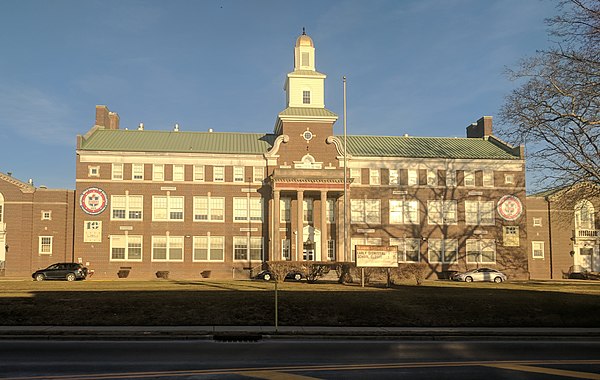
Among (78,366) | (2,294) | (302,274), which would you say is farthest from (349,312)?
(302,274)

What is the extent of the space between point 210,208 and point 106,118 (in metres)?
18.6

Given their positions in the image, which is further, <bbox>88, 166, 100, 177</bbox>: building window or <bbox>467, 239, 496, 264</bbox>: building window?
<bbox>467, 239, 496, 264</bbox>: building window

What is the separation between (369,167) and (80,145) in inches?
1217

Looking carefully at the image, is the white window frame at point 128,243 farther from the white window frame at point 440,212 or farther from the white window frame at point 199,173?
the white window frame at point 440,212

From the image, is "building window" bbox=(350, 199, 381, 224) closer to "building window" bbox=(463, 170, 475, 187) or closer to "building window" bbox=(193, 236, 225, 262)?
"building window" bbox=(463, 170, 475, 187)

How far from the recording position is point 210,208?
206 ft

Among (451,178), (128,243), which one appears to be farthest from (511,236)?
(128,243)

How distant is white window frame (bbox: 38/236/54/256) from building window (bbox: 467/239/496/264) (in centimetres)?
4485

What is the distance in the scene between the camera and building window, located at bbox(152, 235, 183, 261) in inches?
2429

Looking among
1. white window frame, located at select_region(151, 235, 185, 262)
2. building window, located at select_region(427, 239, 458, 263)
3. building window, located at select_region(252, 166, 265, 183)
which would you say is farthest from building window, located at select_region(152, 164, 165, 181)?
building window, located at select_region(427, 239, 458, 263)

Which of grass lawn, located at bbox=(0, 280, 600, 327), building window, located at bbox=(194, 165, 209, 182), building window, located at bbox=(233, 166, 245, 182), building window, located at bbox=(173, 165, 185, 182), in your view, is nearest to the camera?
grass lawn, located at bbox=(0, 280, 600, 327)

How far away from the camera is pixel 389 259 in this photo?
3547cm

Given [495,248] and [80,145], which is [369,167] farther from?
[80,145]

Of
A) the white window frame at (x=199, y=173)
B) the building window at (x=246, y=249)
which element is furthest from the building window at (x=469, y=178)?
the white window frame at (x=199, y=173)
